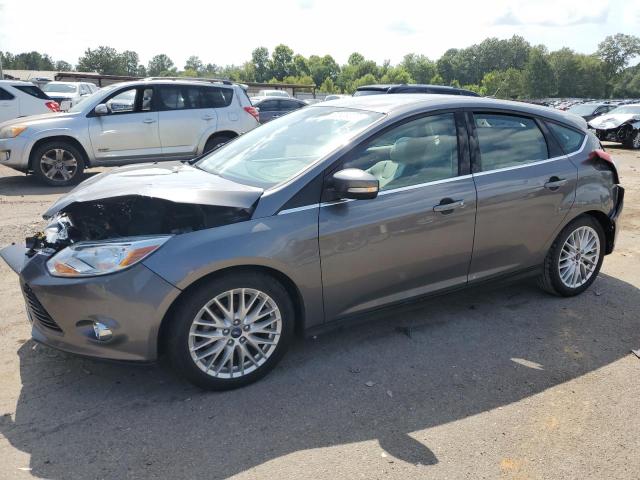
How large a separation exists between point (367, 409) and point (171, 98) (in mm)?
8226

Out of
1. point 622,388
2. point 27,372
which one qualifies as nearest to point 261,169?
point 27,372

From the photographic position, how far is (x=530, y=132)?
169 inches

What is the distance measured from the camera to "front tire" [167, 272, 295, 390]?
A: 293 centimetres

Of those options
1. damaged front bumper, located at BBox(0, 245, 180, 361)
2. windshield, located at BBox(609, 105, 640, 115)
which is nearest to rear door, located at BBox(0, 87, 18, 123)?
damaged front bumper, located at BBox(0, 245, 180, 361)

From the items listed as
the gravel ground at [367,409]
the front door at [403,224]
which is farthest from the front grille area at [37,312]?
the front door at [403,224]

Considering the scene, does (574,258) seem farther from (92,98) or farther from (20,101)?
(20,101)

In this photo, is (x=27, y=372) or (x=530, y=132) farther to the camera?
(x=530, y=132)

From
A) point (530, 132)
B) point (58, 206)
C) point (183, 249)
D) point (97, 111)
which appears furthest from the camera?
point (97, 111)

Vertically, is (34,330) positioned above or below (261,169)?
below

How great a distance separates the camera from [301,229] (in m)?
3.15

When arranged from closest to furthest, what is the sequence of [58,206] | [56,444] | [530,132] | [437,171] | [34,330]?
[56,444]
[34,330]
[58,206]
[437,171]
[530,132]

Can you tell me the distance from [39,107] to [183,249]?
12.1 metres

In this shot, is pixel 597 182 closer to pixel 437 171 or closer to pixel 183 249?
pixel 437 171

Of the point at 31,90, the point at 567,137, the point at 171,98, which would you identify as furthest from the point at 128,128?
the point at 567,137
